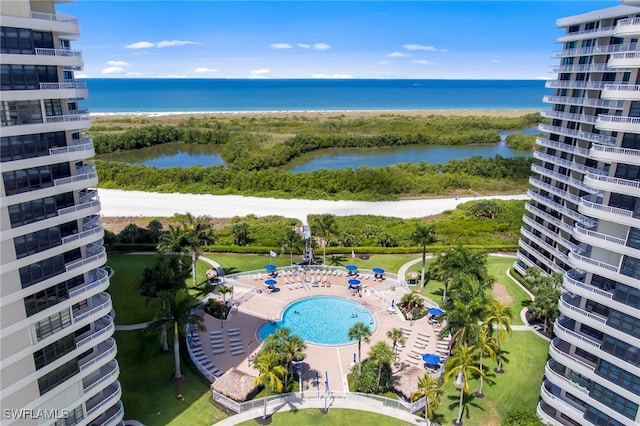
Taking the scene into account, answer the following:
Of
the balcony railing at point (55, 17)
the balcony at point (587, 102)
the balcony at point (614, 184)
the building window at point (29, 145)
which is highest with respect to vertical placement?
the balcony railing at point (55, 17)

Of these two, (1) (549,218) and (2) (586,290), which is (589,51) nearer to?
(1) (549,218)

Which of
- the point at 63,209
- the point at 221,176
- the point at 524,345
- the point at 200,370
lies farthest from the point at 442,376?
the point at 221,176

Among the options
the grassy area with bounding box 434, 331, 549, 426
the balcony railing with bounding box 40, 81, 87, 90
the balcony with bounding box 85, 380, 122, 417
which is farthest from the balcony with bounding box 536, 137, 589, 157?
the balcony with bounding box 85, 380, 122, 417

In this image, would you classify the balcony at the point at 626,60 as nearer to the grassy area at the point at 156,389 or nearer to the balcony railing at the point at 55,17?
the balcony railing at the point at 55,17

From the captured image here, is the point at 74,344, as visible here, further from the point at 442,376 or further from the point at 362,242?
the point at 362,242

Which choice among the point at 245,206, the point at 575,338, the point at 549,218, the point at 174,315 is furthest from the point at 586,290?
the point at 245,206

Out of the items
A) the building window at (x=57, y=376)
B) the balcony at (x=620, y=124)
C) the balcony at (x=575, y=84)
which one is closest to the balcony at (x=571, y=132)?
the balcony at (x=575, y=84)
